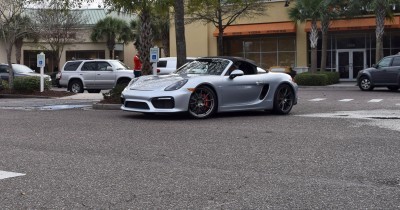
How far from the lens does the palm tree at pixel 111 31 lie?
4600 cm

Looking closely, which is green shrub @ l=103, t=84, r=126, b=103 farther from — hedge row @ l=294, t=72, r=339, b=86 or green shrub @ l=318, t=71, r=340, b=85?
green shrub @ l=318, t=71, r=340, b=85

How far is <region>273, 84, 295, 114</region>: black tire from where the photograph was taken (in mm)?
12252

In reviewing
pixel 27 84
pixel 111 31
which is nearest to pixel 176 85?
pixel 27 84

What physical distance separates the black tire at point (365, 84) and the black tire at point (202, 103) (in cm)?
1464

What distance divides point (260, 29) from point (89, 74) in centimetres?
1592

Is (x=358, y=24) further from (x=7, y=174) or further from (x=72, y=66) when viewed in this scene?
(x=7, y=174)

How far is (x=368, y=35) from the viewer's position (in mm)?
35938

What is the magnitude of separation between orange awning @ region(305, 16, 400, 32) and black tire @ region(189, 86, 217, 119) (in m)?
24.9

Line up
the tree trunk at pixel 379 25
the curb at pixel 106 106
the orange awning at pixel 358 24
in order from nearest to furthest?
1. the curb at pixel 106 106
2. the tree trunk at pixel 379 25
3. the orange awning at pixel 358 24

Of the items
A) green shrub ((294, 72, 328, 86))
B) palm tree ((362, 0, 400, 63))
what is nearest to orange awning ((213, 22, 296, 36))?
palm tree ((362, 0, 400, 63))

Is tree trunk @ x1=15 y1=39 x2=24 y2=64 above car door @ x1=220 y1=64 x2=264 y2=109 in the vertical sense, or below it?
above

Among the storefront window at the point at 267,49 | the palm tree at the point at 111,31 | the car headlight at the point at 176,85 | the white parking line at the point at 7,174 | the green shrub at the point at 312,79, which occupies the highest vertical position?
the palm tree at the point at 111,31

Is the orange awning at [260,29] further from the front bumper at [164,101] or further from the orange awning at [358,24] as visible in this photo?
the front bumper at [164,101]

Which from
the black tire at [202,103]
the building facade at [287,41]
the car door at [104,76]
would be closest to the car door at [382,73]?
the building facade at [287,41]
